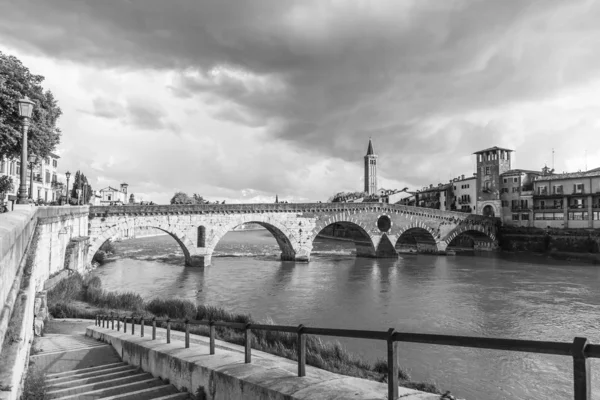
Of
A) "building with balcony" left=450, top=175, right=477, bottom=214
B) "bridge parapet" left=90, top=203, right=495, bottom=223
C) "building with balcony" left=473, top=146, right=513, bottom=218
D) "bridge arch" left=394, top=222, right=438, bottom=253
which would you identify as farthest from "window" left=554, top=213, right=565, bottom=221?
"bridge arch" left=394, top=222, right=438, bottom=253

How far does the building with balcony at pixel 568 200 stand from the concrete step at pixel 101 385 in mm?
54870

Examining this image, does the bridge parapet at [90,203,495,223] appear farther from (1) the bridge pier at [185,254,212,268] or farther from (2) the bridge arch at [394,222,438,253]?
(1) the bridge pier at [185,254,212,268]

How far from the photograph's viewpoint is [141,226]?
114 ft

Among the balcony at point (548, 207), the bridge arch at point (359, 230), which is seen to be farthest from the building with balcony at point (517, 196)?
the bridge arch at point (359, 230)

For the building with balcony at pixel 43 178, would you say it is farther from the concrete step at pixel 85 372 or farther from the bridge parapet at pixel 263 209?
the concrete step at pixel 85 372

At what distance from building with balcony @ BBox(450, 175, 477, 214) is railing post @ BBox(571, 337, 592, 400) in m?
61.6

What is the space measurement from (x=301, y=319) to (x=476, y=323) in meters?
8.00

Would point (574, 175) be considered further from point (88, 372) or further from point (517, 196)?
point (88, 372)

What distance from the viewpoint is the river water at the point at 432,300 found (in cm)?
1240

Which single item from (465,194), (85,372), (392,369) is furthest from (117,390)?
(465,194)

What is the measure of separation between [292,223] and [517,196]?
110ft

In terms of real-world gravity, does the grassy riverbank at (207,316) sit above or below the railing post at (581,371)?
below

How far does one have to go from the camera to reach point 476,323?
18.6 m

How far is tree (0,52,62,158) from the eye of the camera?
1961 cm
